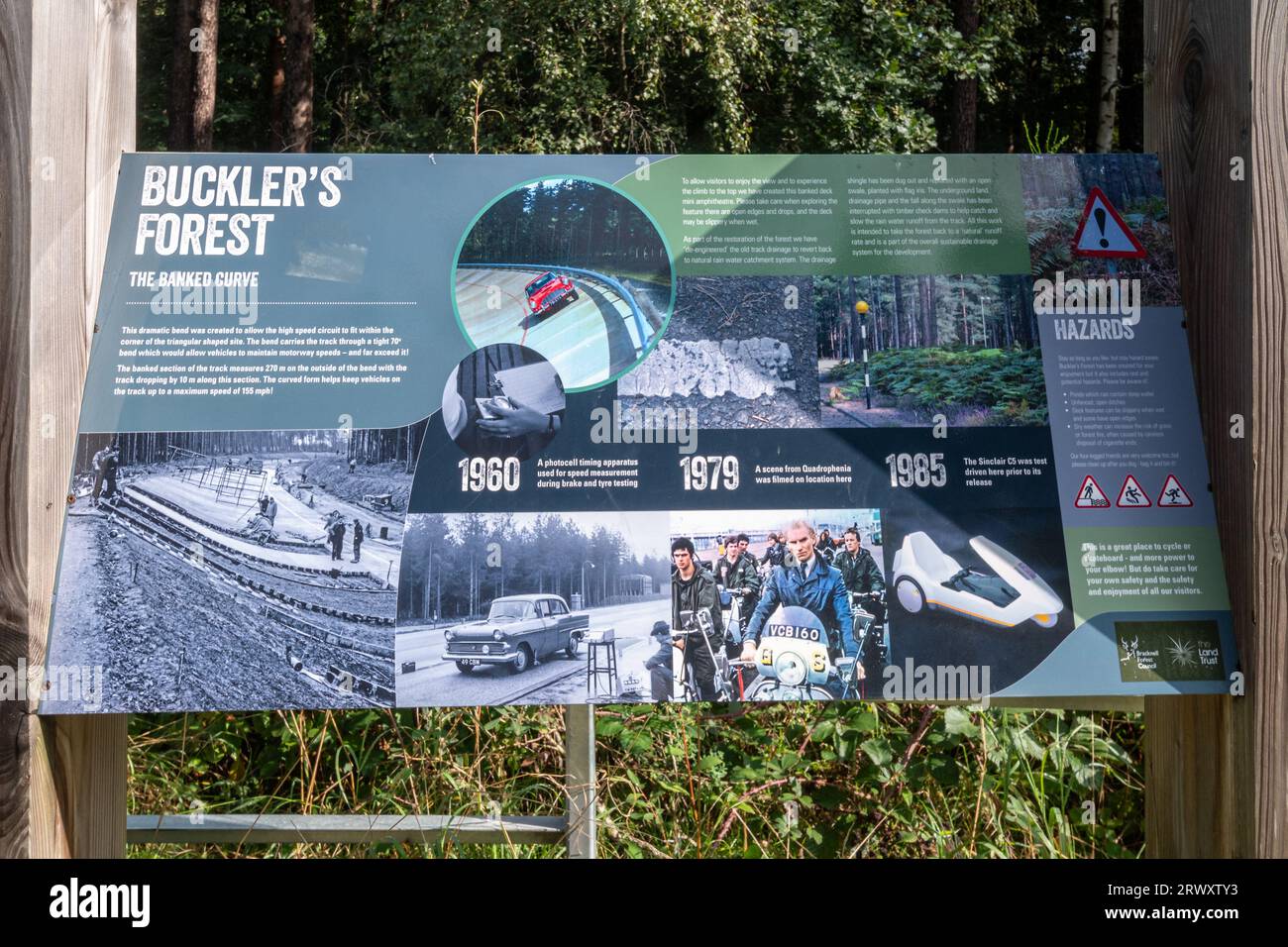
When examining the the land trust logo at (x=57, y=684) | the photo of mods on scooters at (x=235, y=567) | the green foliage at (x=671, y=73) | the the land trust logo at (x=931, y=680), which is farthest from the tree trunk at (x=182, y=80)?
the the land trust logo at (x=931, y=680)

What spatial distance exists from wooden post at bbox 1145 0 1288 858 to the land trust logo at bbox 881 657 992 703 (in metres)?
0.51

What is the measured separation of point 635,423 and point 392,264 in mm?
600

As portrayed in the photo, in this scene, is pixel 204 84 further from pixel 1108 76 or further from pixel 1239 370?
pixel 1239 370

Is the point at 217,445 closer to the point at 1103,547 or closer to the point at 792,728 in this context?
the point at 1103,547

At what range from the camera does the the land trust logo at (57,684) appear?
6.19 feet

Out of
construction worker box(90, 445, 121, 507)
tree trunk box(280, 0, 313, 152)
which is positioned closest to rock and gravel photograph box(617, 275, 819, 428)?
construction worker box(90, 445, 121, 507)

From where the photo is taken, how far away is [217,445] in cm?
202

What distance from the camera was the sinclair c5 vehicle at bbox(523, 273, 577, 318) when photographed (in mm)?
2156

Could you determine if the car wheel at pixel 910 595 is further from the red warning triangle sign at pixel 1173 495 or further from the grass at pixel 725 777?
the grass at pixel 725 777
